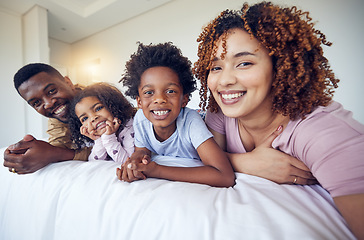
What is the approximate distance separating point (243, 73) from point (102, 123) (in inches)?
31.4

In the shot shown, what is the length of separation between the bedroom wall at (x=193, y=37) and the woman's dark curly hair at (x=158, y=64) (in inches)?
68.9

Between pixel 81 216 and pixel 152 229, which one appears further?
pixel 81 216

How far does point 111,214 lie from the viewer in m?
0.54

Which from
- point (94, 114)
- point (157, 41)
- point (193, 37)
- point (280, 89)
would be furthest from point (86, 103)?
point (157, 41)

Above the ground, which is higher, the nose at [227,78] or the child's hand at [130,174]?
the nose at [227,78]

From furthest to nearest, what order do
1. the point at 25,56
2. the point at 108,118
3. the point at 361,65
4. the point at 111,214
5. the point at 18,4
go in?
the point at 25,56
the point at 18,4
the point at 361,65
the point at 108,118
the point at 111,214

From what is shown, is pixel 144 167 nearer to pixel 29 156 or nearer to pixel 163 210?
pixel 163 210

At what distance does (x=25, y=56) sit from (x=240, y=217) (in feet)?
16.4

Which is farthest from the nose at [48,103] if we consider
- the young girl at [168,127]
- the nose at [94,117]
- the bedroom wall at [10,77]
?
the bedroom wall at [10,77]

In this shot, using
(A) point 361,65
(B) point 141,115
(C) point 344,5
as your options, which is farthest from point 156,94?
(C) point 344,5

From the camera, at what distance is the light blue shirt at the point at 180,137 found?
2.81ft

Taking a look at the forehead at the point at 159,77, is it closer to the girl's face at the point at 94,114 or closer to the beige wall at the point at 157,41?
the girl's face at the point at 94,114

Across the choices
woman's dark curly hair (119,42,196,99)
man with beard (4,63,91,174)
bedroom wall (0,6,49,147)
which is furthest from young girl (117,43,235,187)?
bedroom wall (0,6,49,147)

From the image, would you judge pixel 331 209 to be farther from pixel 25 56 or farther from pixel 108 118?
pixel 25 56
